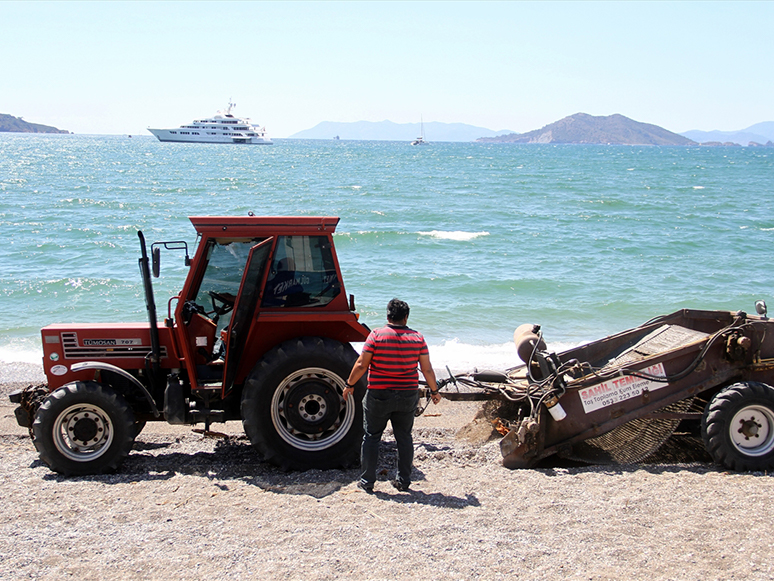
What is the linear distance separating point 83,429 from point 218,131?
5165 inches

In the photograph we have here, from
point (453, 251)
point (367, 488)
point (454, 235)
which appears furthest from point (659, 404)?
point (454, 235)

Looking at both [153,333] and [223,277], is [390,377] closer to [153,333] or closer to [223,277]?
[223,277]

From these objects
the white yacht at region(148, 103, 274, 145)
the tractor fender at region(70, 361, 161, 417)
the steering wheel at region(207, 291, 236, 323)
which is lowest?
the tractor fender at region(70, 361, 161, 417)

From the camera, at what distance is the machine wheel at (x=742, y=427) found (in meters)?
5.77

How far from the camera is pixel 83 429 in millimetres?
5824

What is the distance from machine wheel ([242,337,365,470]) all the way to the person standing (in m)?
0.55

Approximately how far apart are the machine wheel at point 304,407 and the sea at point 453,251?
578 cm

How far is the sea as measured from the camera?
14.9 metres

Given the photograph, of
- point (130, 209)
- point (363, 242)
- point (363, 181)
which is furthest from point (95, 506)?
point (363, 181)

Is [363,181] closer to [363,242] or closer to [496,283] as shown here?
[363,242]

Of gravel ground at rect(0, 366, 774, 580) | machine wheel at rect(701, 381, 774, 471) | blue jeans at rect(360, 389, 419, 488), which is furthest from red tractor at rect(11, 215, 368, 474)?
machine wheel at rect(701, 381, 774, 471)

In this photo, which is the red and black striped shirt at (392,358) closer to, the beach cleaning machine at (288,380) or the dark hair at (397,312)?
the dark hair at (397,312)

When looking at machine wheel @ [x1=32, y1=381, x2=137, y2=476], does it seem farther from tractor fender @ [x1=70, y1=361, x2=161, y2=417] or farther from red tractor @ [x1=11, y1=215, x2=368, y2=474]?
tractor fender @ [x1=70, y1=361, x2=161, y2=417]

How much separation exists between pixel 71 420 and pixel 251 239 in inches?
85.5
